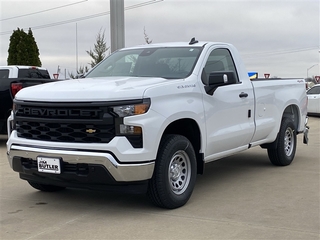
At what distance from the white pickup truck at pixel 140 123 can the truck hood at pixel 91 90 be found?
1 cm

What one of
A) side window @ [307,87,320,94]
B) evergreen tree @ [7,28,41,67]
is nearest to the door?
side window @ [307,87,320,94]

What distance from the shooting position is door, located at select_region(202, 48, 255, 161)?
630cm

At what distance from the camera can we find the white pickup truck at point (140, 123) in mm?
5164

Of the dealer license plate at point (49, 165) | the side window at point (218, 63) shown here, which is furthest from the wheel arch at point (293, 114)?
the dealer license plate at point (49, 165)

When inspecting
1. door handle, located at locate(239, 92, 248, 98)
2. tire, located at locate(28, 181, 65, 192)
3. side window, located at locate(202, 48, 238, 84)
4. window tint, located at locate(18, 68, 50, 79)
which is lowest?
tire, located at locate(28, 181, 65, 192)

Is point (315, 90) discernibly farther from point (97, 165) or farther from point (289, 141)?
point (97, 165)

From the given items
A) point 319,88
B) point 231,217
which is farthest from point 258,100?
point 319,88

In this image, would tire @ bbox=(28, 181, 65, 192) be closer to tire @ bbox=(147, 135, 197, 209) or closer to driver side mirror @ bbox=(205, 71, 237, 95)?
tire @ bbox=(147, 135, 197, 209)

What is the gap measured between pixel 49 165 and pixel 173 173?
140 cm

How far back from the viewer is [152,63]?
670 cm

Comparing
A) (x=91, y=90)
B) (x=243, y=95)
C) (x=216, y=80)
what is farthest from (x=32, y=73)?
(x=91, y=90)

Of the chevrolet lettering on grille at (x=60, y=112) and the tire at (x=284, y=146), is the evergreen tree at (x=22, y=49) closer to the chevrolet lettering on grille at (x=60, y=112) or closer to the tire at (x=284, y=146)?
the tire at (x=284, y=146)

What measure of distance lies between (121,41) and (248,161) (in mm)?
5109

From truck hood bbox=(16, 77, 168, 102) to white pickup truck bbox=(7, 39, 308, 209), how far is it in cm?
1
